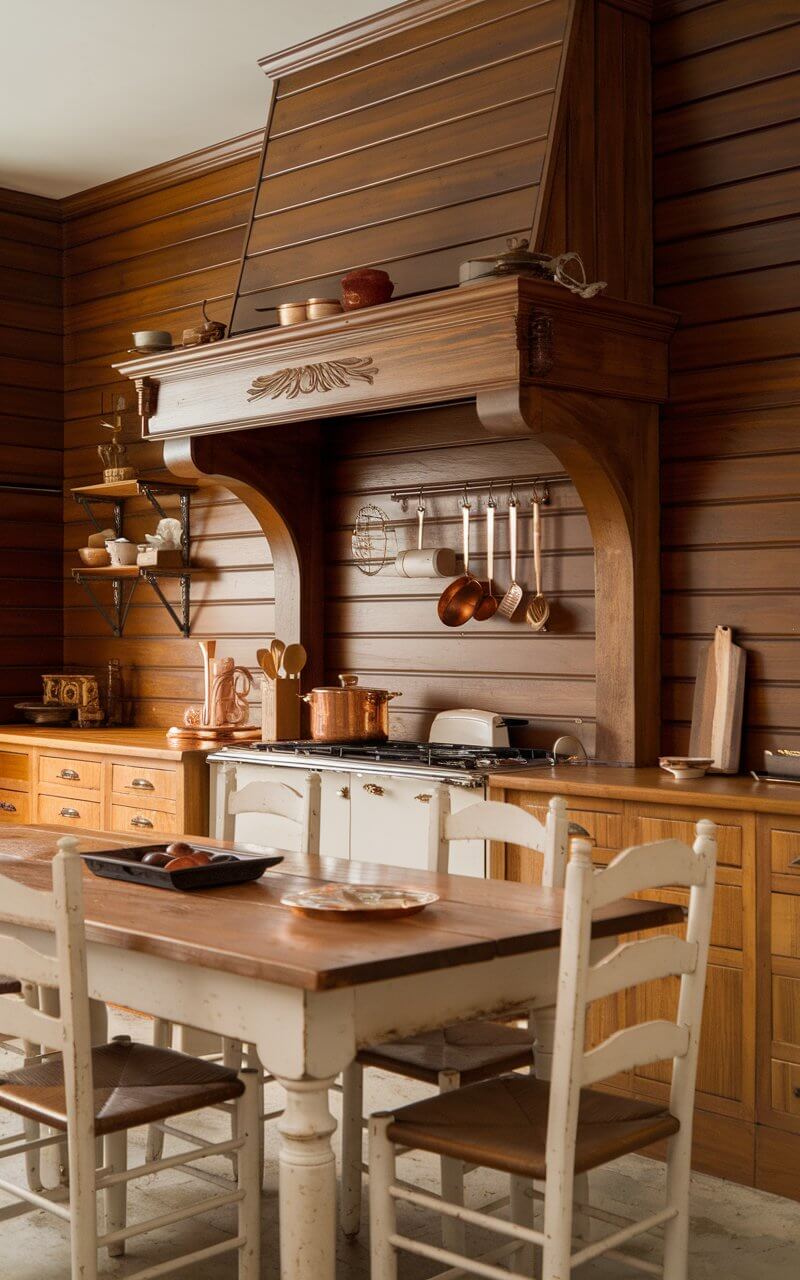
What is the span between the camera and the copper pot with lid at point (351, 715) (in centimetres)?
434

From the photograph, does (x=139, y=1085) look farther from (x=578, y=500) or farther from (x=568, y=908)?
(x=578, y=500)

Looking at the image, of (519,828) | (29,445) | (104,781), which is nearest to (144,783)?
(104,781)

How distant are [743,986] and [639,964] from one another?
1111 millimetres

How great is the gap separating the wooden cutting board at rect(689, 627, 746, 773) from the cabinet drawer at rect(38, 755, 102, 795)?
2.18 metres

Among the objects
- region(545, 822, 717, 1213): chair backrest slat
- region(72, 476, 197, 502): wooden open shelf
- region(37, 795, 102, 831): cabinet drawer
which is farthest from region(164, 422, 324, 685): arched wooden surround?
region(545, 822, 717, 1213): chair backrest slat

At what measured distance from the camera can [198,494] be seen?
213 inches

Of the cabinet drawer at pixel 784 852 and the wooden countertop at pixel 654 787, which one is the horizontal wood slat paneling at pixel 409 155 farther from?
the cabinet drawer at pixel 784 852

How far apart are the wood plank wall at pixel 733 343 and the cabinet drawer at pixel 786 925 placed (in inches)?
24.9

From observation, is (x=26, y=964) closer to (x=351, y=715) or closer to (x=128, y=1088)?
(x=128, y=1088)

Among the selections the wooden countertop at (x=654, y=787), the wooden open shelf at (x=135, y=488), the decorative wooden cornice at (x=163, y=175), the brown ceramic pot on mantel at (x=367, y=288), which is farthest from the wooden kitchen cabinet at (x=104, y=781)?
the decorative wooden cornice at (x=163, y=175)

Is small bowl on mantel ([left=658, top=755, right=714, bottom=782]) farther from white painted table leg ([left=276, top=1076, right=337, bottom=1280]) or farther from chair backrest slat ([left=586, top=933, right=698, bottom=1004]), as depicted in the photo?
white painted table leg ([left=276, top=1076, right=337, bottom=1280])

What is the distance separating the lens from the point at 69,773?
5000 mm

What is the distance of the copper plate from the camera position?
226cm

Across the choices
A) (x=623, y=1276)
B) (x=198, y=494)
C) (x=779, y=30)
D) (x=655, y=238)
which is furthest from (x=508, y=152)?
(x=623, y=1276)
